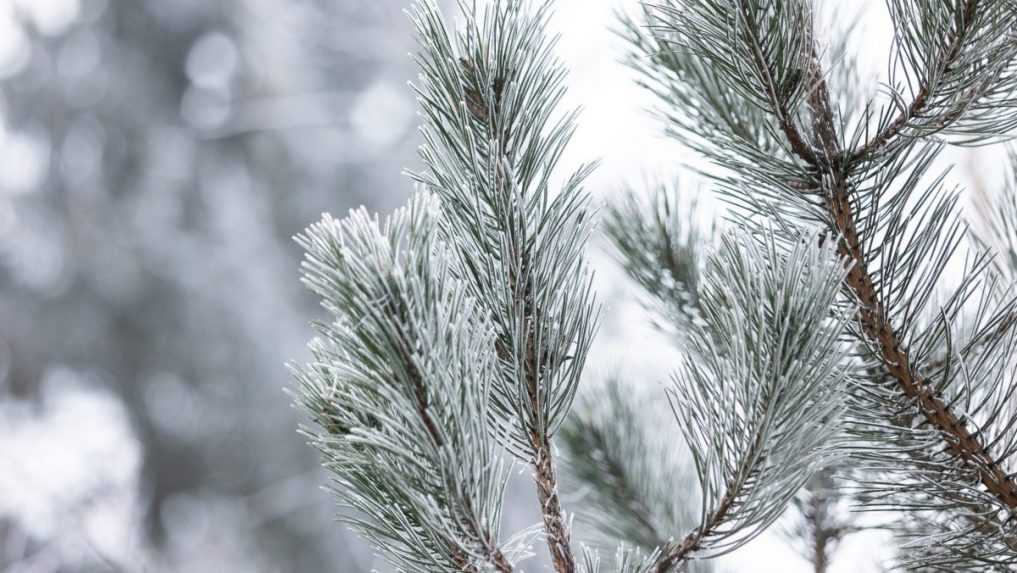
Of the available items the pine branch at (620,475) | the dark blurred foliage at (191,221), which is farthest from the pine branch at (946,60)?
the dark blurred foliage at (191,221)

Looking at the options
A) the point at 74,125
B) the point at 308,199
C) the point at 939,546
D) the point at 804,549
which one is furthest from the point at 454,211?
the point at 74,125

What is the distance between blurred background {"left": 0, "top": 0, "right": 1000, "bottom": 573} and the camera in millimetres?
2242

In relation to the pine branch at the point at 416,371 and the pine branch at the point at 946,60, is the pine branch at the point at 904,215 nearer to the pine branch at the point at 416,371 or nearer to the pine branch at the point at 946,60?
the pine branch at the point at 946,60

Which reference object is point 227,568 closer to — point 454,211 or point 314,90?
point 314,90

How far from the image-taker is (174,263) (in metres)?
2.33

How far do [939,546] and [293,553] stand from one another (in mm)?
2241

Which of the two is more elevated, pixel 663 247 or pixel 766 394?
pixel 663 247

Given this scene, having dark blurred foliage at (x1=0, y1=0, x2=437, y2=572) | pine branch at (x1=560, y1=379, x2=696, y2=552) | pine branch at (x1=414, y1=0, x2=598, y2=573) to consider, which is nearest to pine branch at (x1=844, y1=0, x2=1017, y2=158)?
pine branch at (x1=414, y1=0, x2=598, y2=573)

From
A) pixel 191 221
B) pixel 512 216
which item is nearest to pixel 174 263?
pixel 191 221

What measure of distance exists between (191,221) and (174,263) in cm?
19

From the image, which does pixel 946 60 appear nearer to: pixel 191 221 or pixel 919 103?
pixel 919 103

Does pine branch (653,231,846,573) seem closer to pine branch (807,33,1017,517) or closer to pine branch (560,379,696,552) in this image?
pine branch (807,33,1017,517)

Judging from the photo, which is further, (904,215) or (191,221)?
(191,221)

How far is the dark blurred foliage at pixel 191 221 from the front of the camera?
2328 mm
